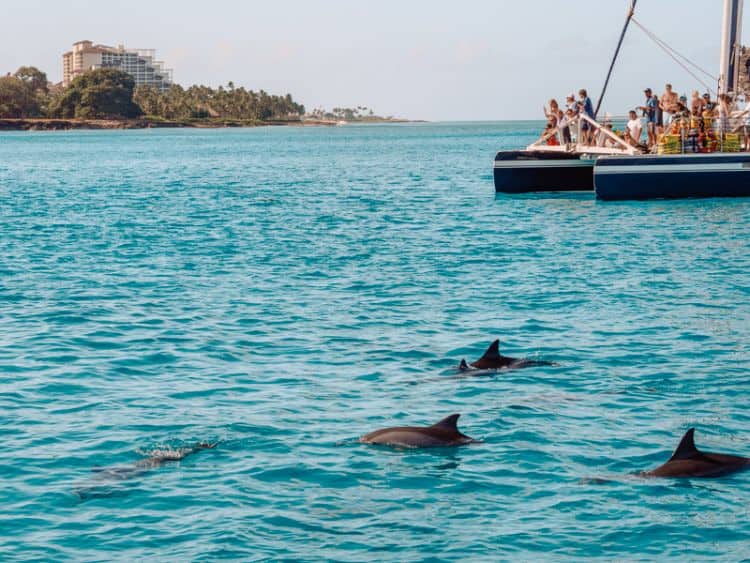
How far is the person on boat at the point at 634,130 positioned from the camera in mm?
40250

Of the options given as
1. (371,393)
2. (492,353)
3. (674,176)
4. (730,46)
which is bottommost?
(371,393)

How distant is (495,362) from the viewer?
15.9 metres

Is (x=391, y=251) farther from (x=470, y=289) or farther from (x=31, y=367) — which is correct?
(x=31, y=367)

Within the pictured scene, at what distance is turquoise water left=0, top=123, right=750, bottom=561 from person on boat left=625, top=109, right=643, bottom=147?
792cm

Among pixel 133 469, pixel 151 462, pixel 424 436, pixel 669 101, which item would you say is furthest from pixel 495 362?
pixel 669 101

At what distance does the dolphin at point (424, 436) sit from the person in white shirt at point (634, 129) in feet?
97.0

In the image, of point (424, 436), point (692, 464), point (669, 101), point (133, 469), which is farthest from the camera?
point (669, 101)

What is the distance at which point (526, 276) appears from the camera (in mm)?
25141

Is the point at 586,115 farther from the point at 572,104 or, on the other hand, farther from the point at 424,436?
the point at 424,436

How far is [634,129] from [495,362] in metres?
26.4

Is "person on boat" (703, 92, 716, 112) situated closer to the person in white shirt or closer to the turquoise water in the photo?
the person in white shirt

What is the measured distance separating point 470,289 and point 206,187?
43041 mm

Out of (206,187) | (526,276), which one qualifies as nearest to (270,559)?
(526,276)

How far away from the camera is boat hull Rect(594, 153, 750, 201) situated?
38719mm
